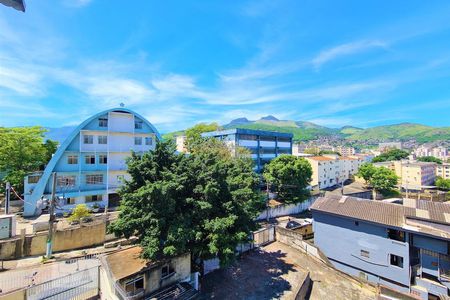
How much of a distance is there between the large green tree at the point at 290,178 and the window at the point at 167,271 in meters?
20.7

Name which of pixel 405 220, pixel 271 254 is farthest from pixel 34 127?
pixel 405 220

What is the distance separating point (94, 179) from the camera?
25484 mm

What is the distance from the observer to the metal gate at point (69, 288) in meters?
9.23

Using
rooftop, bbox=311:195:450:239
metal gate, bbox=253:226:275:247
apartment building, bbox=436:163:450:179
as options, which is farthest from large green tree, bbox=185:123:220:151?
apartment building, bbox=436:163:450:179

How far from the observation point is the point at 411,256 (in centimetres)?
1691

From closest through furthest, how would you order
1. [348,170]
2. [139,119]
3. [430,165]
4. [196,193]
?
[196,193] → [139,119] → [348,170] → [430,165]

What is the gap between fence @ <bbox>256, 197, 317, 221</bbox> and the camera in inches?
1060

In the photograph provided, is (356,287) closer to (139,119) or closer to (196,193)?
(196,193)

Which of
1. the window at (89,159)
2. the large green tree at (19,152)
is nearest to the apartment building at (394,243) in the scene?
the window at (89,159)

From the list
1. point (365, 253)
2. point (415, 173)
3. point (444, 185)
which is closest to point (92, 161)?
point (365, 253)

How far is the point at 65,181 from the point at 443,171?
10007 cm

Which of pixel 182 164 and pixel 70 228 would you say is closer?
pixel 182 164

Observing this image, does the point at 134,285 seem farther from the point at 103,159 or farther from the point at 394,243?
the point at 103,159

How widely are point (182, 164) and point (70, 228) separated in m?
9.79
